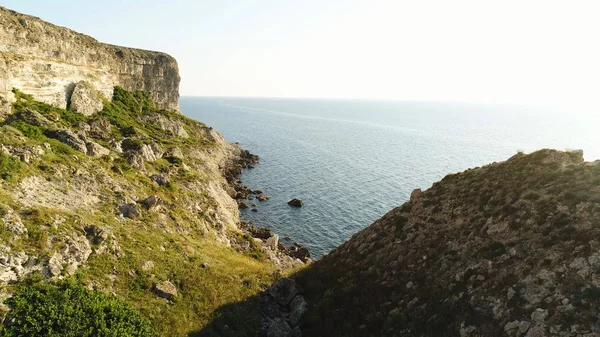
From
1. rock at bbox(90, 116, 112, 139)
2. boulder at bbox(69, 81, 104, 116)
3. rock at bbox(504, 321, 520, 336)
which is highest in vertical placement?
boulder at bbox(69, 81, 104, 116)

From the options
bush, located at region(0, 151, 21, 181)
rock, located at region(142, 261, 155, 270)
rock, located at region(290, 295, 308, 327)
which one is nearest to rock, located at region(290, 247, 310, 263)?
rock, located at region(290, 295, 308, 327)

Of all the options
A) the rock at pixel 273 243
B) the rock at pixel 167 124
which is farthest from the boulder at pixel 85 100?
the rock at pixel 273 243

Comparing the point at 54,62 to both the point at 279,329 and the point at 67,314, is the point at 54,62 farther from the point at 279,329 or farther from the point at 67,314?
the point at 279,329

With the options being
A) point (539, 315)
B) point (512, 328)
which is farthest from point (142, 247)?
point (539, 315)

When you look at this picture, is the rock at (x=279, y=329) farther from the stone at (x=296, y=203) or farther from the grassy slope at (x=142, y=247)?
the stone at (x=296, y=203)

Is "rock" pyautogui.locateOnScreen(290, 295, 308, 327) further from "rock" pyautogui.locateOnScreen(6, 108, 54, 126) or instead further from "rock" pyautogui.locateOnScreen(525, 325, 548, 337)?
"rock" pyautogui.locateOnScreen(6, 108, 54, 126)

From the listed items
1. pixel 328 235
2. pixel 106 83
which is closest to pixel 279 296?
pixel 328 235
